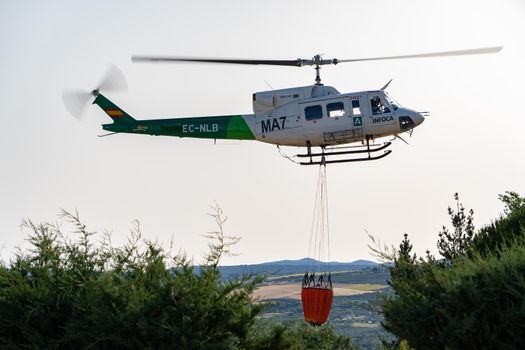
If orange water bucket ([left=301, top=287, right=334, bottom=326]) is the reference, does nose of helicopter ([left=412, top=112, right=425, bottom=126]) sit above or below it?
above

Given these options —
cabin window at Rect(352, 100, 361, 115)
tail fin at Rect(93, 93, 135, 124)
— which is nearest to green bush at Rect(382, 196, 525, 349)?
cabin window at Rect(352, 100, 361, 115)

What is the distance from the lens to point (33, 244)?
1953 cm

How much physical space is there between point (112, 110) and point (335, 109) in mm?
8136

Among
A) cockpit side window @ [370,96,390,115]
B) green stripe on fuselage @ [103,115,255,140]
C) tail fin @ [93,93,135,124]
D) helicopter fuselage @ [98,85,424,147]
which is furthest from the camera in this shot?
A: tail fin @ [93,93,135,124]

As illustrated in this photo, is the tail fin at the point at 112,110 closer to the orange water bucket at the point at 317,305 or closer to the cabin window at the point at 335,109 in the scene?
the cabin window at the point at 335,109

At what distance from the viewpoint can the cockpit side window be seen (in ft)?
89.0

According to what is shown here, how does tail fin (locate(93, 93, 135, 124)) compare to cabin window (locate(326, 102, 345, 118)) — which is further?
tail fin (locate(93, 93, 135, 124))

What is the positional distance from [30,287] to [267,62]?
33.9 ft

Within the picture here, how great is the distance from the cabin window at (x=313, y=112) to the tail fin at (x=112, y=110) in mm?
6074

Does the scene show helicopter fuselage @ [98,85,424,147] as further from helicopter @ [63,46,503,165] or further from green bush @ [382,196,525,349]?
green bush @ [382,196,525,349]

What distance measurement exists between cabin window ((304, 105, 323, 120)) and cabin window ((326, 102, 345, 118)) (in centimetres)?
26

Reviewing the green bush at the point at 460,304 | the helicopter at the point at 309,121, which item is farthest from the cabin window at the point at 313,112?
the green bush at the point at 460,304

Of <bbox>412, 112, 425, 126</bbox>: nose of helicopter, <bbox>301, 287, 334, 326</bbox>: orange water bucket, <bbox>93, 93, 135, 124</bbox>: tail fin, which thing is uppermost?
<bbox>93, 93, 135, 124</bbox>: tail fin

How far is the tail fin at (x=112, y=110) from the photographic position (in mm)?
28559
